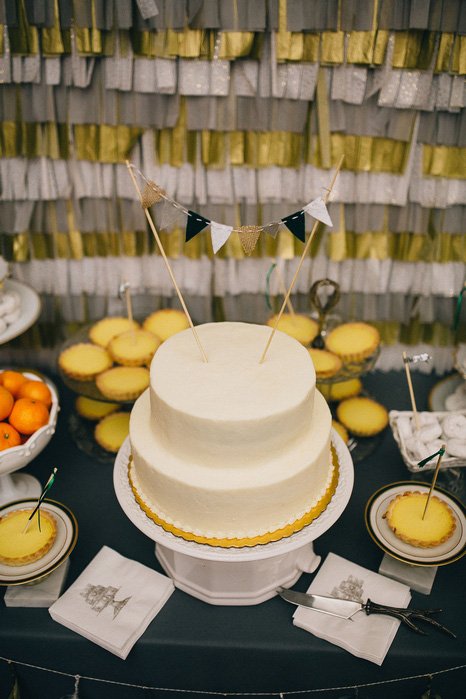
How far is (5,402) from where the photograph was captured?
1.89 m

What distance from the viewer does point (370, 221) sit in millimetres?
2533

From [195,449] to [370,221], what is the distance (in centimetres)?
146

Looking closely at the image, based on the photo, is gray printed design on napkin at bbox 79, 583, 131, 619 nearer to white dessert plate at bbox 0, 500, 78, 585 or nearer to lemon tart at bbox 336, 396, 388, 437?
white dessert plate at bbox 0, 500, 78, 585

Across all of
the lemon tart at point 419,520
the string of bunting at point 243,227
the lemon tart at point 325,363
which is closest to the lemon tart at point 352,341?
the lemon tart at point 325,363

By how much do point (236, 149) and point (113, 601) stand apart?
1681mm

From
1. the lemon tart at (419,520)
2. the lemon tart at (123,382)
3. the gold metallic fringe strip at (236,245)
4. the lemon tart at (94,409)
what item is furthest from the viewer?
the gold metallic fringe strip at (236,245)

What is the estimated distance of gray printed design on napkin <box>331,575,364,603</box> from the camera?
174cm

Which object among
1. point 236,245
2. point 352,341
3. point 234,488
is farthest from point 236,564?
point 236,245

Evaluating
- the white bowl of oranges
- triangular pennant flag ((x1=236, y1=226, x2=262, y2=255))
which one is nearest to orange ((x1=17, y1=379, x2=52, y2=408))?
the white bowl of oranges

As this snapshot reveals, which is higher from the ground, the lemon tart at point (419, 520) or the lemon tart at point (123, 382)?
the lemon tart at point (123, 382)

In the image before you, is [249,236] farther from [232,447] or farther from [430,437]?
[430,437]

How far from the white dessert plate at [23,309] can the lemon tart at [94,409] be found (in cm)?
43

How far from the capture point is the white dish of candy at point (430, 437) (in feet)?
6.35

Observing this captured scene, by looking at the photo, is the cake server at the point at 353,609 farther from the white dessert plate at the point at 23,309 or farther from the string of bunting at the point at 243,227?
the white dessert plate at the point at 23,309
